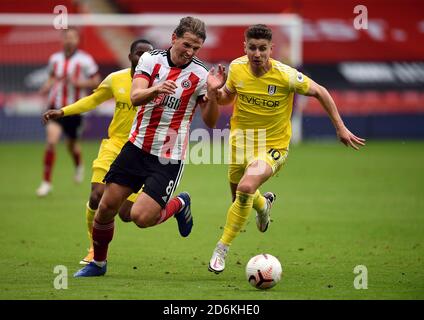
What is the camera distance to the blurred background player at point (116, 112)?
350 inches

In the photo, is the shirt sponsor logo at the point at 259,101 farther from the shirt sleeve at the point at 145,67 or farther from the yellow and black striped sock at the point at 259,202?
the shirt sleeve at the point at 145,67

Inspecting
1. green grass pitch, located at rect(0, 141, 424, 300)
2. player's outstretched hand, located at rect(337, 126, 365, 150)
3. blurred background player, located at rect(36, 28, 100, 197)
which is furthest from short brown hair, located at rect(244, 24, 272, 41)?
blurred background player, located at rect(36, 28, 100, 197)

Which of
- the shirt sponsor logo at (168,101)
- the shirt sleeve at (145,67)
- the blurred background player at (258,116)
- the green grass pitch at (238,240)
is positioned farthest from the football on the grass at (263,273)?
the shirt sleeve at (145,67)

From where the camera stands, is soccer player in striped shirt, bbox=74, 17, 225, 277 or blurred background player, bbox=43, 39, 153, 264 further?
blurred background player, bbox=43, 39, 153, 264

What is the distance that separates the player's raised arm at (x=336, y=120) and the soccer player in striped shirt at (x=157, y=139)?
119 cm

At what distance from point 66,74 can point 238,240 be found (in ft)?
21.2

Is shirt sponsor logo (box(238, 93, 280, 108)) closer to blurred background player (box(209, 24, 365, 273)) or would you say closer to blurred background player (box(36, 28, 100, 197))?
blurred background player (box(209, 24, 365, 273))

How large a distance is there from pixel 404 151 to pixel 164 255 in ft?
47.9

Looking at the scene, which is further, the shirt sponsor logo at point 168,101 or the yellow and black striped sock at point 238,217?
the yellow and black striped sock at point 238,217

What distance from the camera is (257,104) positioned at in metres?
9.02

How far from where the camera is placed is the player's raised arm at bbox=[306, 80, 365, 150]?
8.46 metres

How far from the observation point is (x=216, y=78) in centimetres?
787

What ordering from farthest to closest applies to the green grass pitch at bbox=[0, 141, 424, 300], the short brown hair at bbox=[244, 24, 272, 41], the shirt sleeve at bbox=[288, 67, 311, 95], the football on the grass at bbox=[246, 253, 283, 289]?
the shirt sleeve at bbox=[288, 67, 311, 95] → the short brown hair at bbox=[244, 24, 272, 41] → the green grass pitch at bbox=[0, 141, 424, 300] → the football on the grass at bbox=[246, 253, 283, 289]
